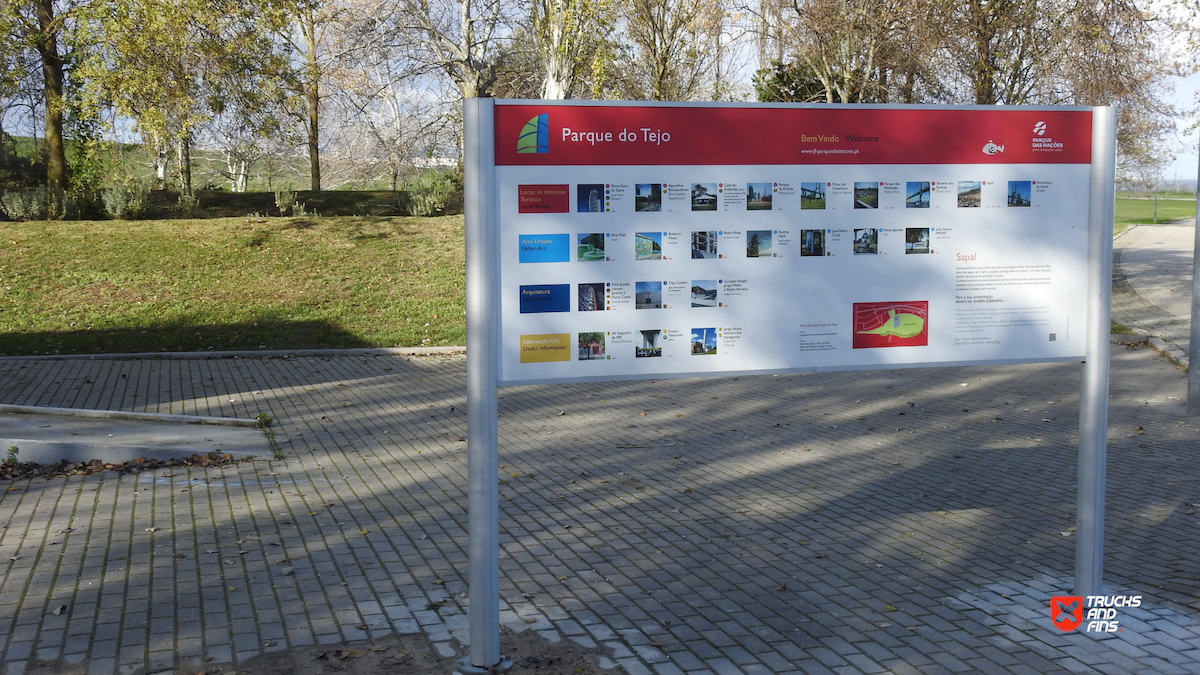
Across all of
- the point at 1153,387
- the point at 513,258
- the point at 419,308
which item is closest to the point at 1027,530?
the point at 513,258

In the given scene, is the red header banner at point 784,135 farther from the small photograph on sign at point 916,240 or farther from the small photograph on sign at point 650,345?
the small photograph on sign at point 650,345

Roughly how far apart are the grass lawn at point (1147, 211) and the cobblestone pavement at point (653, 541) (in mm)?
40114

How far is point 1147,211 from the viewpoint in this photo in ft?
209

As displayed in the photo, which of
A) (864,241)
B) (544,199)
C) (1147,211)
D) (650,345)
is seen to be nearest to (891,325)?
(864,241)

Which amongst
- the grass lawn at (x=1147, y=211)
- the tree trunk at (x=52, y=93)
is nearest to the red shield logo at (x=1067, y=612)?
the tree trunk at (x=52, y=93)

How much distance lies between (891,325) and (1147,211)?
2686 inches

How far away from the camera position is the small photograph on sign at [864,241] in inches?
182

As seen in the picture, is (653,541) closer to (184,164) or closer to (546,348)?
(546,348)

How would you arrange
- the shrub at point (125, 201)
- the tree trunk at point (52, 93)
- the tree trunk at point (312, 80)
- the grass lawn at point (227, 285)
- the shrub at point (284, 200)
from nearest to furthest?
the grass lawn at point (227, 285) → the tree trunk at point (52, 93) → the tree trunk at point (312, 80) → the shrub at point (125, 201) → the shrub at point (284, 200)

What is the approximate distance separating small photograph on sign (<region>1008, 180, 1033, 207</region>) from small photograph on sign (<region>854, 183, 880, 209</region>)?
671 millimetres

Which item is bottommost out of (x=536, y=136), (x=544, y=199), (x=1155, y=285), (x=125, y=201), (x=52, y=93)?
(x=1155, y=285)

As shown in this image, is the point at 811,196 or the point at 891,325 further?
the point at 891,325

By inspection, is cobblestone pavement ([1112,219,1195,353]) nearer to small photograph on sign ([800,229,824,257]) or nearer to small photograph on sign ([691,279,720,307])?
small photograph on sign ([800,229,824,257])

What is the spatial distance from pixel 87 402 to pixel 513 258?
8.52m
